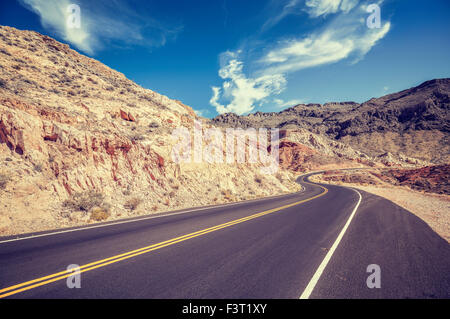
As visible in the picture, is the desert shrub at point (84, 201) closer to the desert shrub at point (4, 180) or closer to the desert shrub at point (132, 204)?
the desert shrub at point (132, 204)

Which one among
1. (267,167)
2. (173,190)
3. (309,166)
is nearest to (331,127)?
(309,166)

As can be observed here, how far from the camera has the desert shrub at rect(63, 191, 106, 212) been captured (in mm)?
9547

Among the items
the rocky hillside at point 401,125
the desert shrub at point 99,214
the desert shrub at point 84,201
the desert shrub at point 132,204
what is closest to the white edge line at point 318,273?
the desert shrub at point 99,214

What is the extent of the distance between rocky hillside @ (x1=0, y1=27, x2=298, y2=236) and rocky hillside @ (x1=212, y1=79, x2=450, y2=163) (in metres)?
75.4

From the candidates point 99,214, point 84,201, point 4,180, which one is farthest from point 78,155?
point 99,214

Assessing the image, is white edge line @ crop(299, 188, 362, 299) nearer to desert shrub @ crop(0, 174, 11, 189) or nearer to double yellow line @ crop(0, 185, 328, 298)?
double yellow line @ crop(0, 185, 328, 298)

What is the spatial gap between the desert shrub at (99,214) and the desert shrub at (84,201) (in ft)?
0.99

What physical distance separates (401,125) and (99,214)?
363ft

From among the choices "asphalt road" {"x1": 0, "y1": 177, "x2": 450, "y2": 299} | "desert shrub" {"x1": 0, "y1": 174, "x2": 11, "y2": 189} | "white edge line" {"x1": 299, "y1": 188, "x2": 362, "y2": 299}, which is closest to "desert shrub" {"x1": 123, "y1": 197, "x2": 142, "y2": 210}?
"asphalt road" {"x1": 0, "y1": 177, "x2": 450, "y2": 299}

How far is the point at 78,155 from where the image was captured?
11555 millimetres

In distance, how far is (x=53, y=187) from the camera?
9.81 m

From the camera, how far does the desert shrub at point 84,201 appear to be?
31.3 ft
